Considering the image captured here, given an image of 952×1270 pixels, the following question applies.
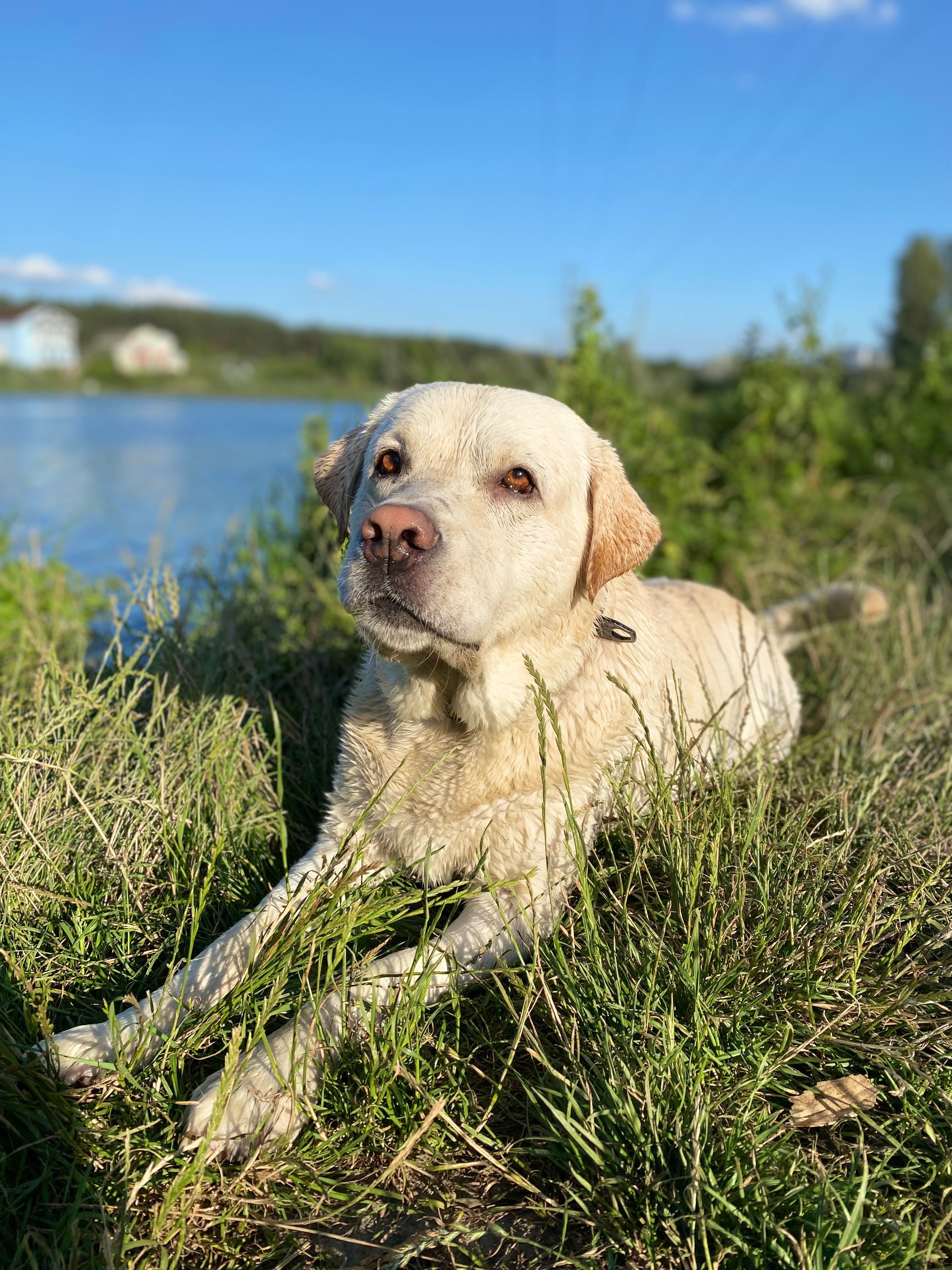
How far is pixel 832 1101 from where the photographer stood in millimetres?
1968

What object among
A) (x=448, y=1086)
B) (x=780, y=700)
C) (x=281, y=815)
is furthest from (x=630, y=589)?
(x=448, y=1086)

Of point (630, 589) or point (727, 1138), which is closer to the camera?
A: point (727, 1138)

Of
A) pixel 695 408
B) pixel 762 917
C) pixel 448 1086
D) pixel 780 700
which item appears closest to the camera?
pixel 448 1086

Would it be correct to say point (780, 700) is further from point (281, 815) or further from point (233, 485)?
point (233, 485)

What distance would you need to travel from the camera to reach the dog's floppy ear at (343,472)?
2.91m

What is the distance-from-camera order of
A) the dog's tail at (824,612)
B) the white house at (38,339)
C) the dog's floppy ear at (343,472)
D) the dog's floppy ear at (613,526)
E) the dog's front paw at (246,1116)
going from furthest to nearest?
the white house at (38,339)
the dog's tail at (824,612)
the dog's floppy ear at (343,472)
the dog's floppy ear at (613,526)
the dog's front paw at (246,1116)

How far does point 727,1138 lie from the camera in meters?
1.75

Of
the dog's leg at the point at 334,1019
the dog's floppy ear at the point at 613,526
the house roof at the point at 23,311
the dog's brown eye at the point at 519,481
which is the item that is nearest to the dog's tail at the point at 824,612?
the dog's floppy ear at the point at 613,526

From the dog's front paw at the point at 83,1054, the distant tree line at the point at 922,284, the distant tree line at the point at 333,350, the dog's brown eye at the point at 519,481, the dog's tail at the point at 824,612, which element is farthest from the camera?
the distant tree line at the point at 922,284

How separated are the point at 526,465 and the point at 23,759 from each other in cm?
162

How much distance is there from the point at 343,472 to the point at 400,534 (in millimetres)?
842

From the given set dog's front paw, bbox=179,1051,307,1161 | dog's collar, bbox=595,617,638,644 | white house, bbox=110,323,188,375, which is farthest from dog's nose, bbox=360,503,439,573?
white house, bbox=110,323,188,375

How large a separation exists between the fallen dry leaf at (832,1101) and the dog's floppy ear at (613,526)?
4.50 feet

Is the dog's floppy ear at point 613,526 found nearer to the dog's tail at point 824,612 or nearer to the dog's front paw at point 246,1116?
the dog's front paw at point 246,1116
